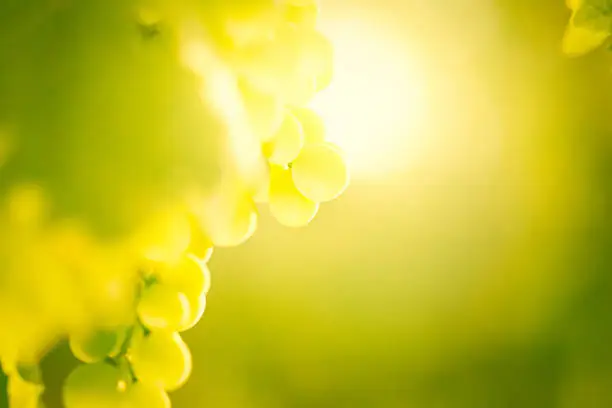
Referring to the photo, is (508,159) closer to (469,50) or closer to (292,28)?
(469,50)

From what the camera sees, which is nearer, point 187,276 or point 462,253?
point 187,276

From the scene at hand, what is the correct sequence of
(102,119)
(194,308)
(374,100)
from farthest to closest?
(374,100), (194,308), (102,119)

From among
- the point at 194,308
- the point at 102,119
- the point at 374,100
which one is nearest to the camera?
the point at 102,119

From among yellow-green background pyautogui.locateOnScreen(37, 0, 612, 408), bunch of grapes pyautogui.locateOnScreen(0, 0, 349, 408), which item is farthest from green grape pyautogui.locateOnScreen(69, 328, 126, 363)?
yellow-green background pyautogui.locateOnScreen(37, 0, 612, 408)

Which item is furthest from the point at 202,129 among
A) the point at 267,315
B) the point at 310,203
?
the point at 267,315

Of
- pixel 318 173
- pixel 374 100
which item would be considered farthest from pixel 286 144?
pixel 374 100

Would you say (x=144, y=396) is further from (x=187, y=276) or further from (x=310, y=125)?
(x=310, y=125)

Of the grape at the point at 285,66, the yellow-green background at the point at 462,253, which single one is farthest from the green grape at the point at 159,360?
the yellow-green background at the point at 462,253
